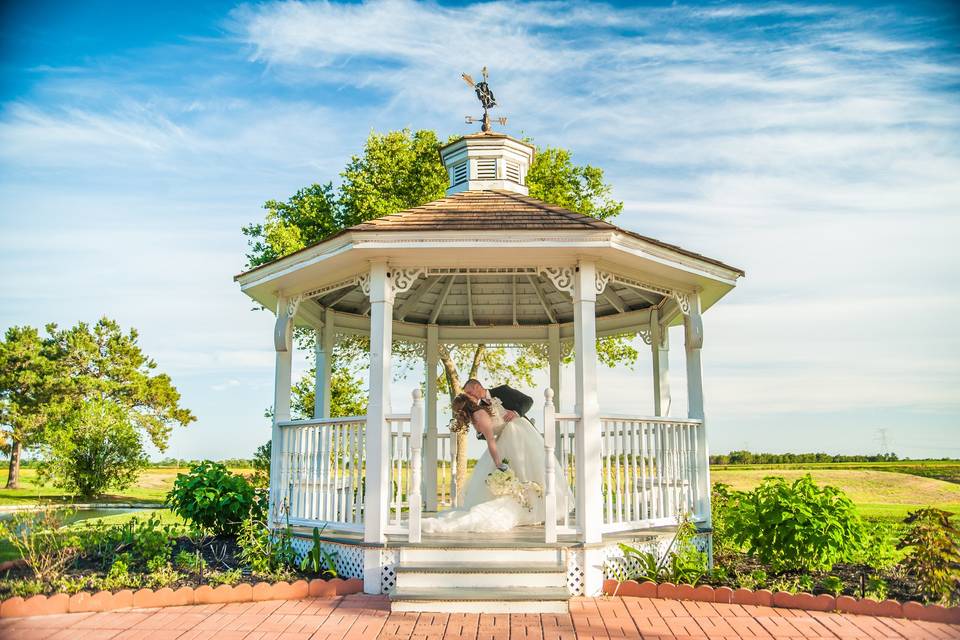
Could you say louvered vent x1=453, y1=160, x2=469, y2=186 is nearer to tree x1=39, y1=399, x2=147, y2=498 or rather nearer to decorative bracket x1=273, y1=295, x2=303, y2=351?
decorative bracket x1=273, y1=295, x2=303, y2=351

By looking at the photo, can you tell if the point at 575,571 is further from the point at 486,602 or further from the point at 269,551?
the point at 269,551

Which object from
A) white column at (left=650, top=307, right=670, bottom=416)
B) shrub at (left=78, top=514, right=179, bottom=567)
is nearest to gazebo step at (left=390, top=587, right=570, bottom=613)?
shrub at (left=78, top=514, right=179, bottom=567)

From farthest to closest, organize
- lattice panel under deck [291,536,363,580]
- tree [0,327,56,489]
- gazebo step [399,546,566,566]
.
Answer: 1. tree [0,327,56,489]
2. lattice panel under deck [291,536,363,580]
3. gazebo step [399,546,566,566]

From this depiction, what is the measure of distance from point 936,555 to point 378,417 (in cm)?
517

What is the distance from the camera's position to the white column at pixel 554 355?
10.7 metres

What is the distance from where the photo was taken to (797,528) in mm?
6691

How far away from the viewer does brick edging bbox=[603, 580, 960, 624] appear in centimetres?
568

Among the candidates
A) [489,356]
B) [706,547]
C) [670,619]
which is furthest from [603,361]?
[670,619]

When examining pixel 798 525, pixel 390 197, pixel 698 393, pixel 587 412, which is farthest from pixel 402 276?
pixel 390 197

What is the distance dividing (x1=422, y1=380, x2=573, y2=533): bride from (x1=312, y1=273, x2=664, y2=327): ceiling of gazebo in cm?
208

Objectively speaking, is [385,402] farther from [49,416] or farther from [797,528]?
[49,416]

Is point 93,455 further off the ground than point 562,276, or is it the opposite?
point 562,276

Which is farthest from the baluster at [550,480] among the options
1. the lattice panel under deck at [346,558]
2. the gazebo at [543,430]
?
the lattice panel under deck at [346,558]

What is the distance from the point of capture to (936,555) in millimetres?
5938
